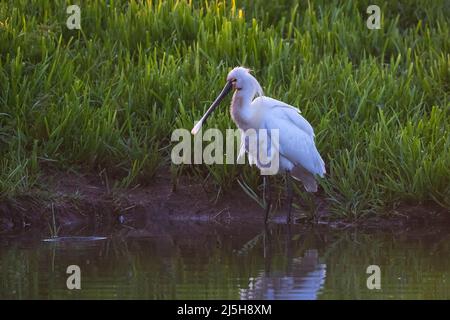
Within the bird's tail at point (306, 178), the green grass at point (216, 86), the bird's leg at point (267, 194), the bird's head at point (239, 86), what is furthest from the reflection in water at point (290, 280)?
the bird's head at point (239, 86)

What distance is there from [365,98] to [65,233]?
3.06 m

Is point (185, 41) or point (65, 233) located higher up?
point (185, 41)

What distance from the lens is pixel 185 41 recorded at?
1245cm

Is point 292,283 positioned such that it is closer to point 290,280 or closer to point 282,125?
point 290,280

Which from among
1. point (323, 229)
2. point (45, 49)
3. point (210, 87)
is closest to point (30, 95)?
point (45, 49)

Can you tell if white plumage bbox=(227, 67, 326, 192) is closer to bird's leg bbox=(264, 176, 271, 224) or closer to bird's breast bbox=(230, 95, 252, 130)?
bird's breast bbox=(230, 95, 252, 130)

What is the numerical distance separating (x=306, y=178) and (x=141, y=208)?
1.42 metres

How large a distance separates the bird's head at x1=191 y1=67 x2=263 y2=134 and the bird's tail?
72cm

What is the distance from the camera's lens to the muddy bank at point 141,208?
10.1m

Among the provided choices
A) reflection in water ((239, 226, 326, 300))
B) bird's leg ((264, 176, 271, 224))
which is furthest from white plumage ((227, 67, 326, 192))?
reflection in water ((239, 226, 326, 300))

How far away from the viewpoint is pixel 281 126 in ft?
33.7

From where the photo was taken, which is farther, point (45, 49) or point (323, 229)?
point (45, 49)
